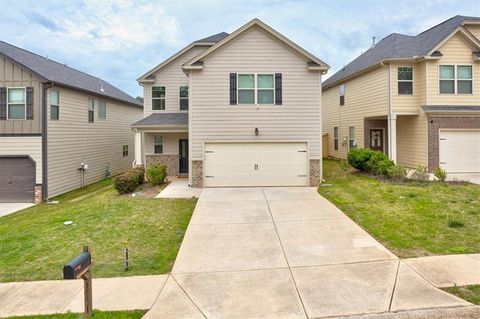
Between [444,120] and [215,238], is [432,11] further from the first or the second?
[215,238]

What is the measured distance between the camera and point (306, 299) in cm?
430

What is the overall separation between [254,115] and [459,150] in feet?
34.2

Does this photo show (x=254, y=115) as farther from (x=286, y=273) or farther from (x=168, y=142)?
(x=286, y=273)

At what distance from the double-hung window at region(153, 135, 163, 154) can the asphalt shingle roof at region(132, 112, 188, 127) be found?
1.07m

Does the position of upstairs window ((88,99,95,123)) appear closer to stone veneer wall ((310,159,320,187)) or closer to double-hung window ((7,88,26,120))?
double-hung window ((7,88,26,120))

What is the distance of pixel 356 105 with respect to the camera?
18.8m

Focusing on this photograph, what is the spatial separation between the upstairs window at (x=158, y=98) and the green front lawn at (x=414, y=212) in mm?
10059

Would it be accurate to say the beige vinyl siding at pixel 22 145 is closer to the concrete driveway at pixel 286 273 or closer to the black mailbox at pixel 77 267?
the concrete driveway at pixel 286 273

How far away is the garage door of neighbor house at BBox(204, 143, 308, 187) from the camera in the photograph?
514 inches

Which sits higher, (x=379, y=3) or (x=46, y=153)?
(x=379, y=3)

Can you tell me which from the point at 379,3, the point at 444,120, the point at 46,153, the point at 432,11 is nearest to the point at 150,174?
the point at 46,153

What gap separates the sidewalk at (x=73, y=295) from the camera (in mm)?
4270

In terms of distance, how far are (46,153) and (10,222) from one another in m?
4.05

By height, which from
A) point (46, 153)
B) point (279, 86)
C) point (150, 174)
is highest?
point (279, 86)
